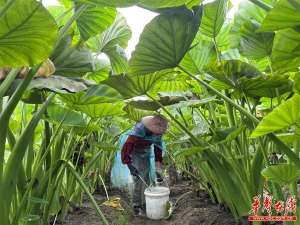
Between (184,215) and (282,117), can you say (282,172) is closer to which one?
(282,117)

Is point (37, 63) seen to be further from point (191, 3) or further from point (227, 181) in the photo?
point (227, 181)

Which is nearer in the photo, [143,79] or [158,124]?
[143,79]

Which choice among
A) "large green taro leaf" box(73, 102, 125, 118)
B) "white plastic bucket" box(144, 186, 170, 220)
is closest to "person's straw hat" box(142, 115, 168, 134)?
"white plastic bucket" box(144, 186, 170, 220)

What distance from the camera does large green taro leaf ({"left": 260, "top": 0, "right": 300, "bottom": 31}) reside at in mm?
586

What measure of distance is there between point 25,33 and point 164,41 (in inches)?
12.2

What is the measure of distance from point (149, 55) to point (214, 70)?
0.56 feet

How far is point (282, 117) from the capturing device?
0.65m

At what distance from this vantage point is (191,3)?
79 centimetres

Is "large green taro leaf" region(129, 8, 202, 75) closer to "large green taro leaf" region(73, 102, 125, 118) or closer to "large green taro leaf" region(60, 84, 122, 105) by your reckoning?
"large green taro leaf" region(60, 84, 122, 105)

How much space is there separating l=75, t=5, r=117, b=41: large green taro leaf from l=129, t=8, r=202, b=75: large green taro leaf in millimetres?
307

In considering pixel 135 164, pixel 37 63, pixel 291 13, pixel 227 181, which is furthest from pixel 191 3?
pixel 135 164

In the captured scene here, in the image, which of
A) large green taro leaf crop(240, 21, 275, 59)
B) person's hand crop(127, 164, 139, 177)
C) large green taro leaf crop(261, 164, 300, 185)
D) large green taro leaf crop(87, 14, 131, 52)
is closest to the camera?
large green taro leaf crop(261, 164, 300, 185)

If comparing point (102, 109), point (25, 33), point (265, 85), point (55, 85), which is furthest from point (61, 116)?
point (265, 85)

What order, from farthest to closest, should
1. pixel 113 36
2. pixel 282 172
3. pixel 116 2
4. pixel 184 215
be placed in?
pixel 184 215 → pixel 113 36 → pixel 282 172 → pixel 116 2
